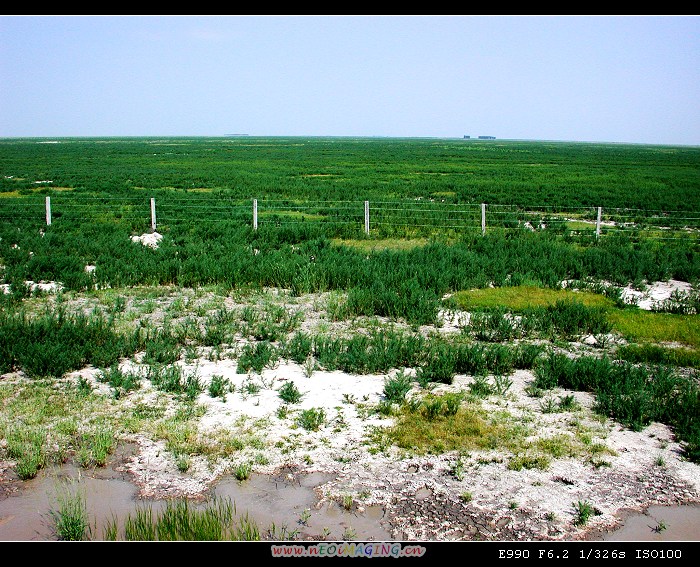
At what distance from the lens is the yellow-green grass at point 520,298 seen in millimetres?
11742

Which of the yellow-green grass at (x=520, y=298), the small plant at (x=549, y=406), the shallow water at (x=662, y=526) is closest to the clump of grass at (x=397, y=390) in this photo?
the small plant at (x=549, y=406)

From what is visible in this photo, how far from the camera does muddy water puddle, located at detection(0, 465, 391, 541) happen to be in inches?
184

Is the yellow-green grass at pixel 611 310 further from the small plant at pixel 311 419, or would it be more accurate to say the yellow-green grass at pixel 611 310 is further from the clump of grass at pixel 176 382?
the clump of grass at pixel 176 382

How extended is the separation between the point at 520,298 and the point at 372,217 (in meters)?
12.6

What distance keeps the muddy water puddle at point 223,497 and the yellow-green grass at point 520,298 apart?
7066mm

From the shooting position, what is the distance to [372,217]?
79.4 ft

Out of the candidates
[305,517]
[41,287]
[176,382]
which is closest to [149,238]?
[41,287]

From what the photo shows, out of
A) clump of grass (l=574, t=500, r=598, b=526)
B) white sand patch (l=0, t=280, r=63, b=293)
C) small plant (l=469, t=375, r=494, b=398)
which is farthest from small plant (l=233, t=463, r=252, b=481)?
white sand patch (l=0, t=280, r=63, b=293)

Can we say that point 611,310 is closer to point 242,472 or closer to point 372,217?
point 242,472

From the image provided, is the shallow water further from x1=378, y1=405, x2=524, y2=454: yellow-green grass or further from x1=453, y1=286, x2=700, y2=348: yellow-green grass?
x1=453, y1=286, x2=700, y2=348: yellow-green grass

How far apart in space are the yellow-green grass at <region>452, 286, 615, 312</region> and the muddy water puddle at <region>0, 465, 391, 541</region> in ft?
23.2

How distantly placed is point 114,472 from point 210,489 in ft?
3.34

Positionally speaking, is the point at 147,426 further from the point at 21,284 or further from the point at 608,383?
Answer: the point at 21,284
